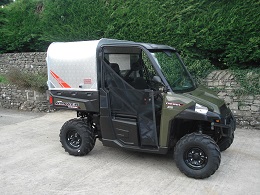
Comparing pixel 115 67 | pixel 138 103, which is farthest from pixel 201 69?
pixel 138 103

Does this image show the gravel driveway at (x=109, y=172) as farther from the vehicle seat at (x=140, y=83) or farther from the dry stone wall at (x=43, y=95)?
the vehicle seat at (x=140, y=83)

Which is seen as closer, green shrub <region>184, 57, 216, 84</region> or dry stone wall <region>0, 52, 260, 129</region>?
dry stone wall <region>0, 52, 260, 129</region>

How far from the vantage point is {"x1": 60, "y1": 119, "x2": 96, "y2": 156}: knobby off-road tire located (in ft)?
18.1

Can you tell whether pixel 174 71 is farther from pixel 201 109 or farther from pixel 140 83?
pixel 201 109

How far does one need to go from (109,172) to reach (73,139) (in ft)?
4.02

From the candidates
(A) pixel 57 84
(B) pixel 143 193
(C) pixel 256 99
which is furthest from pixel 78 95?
(C) pixel 256 99

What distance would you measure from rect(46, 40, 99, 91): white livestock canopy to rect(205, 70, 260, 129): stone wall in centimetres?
412

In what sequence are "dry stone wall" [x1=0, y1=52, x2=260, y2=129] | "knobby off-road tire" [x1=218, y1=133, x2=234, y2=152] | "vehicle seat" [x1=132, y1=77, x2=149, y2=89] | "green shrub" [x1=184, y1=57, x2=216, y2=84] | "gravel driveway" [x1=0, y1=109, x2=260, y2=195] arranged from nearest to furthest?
1. "gravel driveway" [x1=0, y1=109, x2=260, y2=195]
2. "vehicle seat" [x1=132, y1=77, x2=149, y2=89]
3. "knobby off-road tire" [x1=218, y1=133, x2=234, y2=152]
4. "dry stone wall" [x1=0, y1=52, x2=260, y2=129]
5. "green shrub" [x1=184, y1=57, x2=216, y2=84]

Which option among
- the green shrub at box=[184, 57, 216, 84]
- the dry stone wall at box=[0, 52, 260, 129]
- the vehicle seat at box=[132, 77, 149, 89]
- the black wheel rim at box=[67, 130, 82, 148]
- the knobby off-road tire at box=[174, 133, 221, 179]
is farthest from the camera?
A: the green shrub at box=[184, 57, 216, 84]

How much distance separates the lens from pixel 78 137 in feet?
18.7

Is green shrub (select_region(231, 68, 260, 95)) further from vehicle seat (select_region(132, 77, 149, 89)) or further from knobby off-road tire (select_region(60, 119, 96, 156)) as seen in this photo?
knobby off-road tire (select_region(60, 119, 96, 156))

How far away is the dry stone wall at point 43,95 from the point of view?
305 inches

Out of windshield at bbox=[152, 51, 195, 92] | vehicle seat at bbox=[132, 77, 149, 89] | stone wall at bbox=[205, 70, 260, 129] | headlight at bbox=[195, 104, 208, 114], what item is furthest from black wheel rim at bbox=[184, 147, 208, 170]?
stone wall at bbox=[205, 70, 260, 129]

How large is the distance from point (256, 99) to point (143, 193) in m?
4.83
